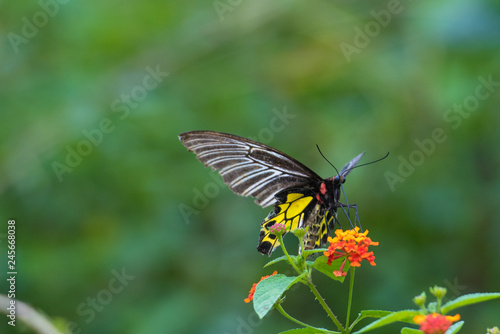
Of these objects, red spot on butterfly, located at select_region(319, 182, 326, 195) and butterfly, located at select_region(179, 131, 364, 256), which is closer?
butterfly, located at select_region(179, 131, 364, 256)

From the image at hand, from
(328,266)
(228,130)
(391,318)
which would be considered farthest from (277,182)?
(228,130)

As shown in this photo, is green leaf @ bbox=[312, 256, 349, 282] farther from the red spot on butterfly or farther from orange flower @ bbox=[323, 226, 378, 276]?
the red spot on butterfly

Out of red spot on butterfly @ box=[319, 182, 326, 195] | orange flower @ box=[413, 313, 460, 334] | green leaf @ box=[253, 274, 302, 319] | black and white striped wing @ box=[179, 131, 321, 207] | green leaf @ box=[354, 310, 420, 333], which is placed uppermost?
black and white striped wing @ box=[179, 131, 321, 207]

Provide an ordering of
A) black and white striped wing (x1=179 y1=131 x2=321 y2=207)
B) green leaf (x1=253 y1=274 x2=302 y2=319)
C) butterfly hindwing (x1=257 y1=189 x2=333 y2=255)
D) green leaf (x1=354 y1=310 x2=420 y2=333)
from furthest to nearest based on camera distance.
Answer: butterfly hindwing (x1=257 y1=189 x2=333 y2=255)
black and white striped wing (x1=179 y1=131 x2=321 y2=207)
green leaf (x1=253 y1=274 x2=302 y2=319)
green leaf (x1=354 y1=310 x2=420 y2=333)

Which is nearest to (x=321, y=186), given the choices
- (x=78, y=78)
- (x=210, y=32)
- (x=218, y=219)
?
(x=218, y=219)

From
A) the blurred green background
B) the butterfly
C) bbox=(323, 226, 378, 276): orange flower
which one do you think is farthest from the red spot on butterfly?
the blurred green background

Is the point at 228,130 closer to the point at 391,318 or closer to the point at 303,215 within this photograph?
the point at 303,215
